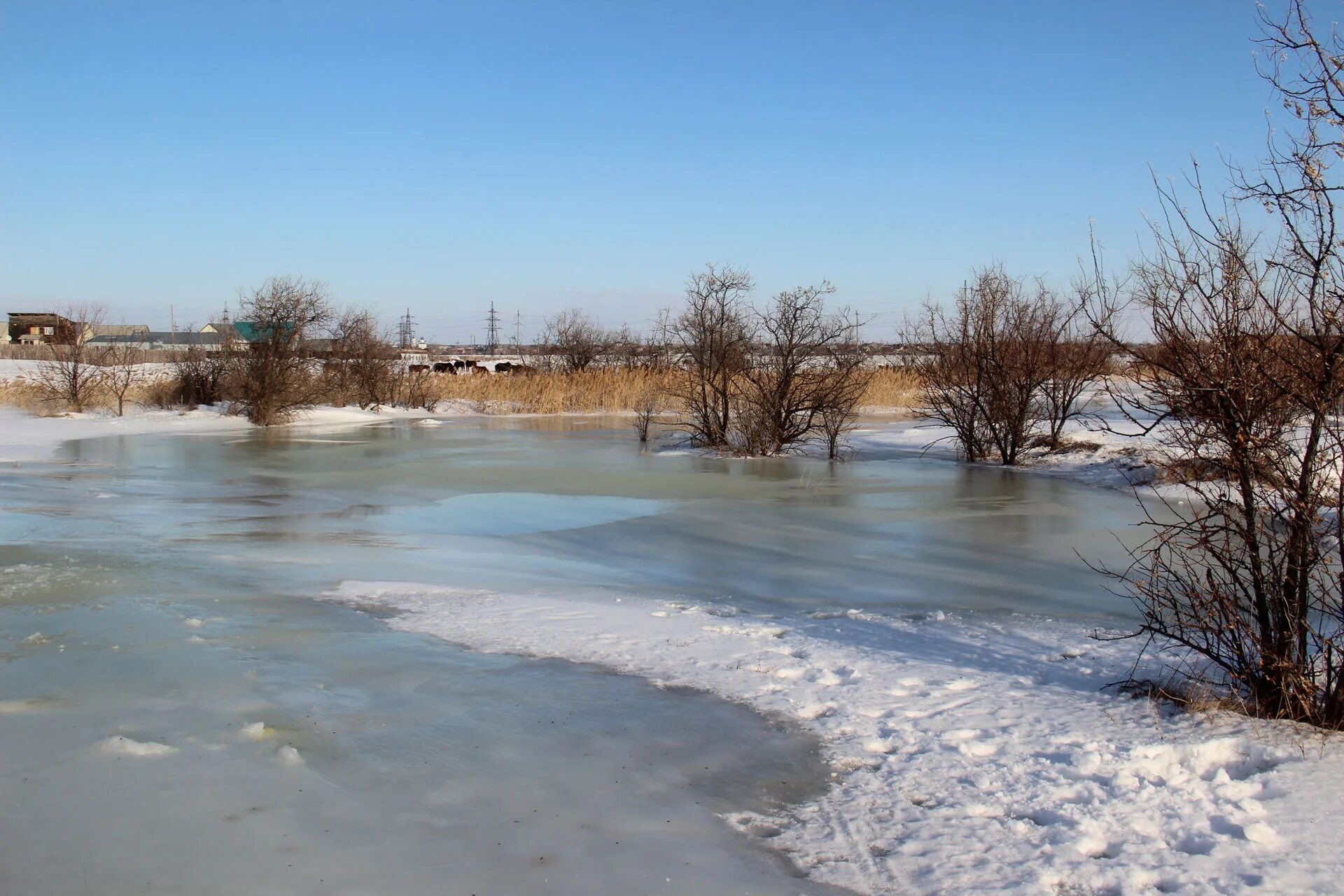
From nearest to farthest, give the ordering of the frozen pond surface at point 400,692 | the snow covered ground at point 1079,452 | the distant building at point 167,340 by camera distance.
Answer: the frozen pond surface at point 400,692, the snow covered ground at point 1079,452, the distant building at point 167,340

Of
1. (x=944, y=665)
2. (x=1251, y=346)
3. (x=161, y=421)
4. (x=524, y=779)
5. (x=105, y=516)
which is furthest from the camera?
(x=161, y=421)

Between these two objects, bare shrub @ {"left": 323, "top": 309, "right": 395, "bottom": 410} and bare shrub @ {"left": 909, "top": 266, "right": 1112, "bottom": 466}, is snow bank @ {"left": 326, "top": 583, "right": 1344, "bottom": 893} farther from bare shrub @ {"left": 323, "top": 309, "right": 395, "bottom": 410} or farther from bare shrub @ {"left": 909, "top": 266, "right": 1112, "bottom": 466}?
Result: bare shrub @ {"left": 323, "top": 309, "right": 395, "bottom": 410}

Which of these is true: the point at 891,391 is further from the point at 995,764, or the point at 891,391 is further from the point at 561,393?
the point at 995,764

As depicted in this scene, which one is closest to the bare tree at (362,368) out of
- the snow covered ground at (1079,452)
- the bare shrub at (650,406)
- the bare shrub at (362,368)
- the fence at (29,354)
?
the bare shrub at (362,368)

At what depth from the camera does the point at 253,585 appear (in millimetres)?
7945

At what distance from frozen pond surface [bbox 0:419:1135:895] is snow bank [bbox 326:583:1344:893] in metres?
0.25

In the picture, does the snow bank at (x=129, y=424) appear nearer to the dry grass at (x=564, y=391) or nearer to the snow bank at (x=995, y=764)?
the dry grass at (x=564, y=391)

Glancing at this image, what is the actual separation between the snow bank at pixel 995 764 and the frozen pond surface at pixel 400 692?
0.81 ft

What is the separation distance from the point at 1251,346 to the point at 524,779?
381 cm

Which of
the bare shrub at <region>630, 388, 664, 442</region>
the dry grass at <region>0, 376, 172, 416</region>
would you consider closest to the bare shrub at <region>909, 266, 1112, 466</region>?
the bare shrub at <region>630, 388, 664, 442</region>

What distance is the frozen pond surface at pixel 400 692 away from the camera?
141 inches

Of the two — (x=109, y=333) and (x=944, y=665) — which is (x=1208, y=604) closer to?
(x=944, y=665)

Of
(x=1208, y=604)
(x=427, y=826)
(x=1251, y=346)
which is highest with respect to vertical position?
(x=1251, y=346)

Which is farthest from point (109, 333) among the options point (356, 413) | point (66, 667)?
point (66, 667)
